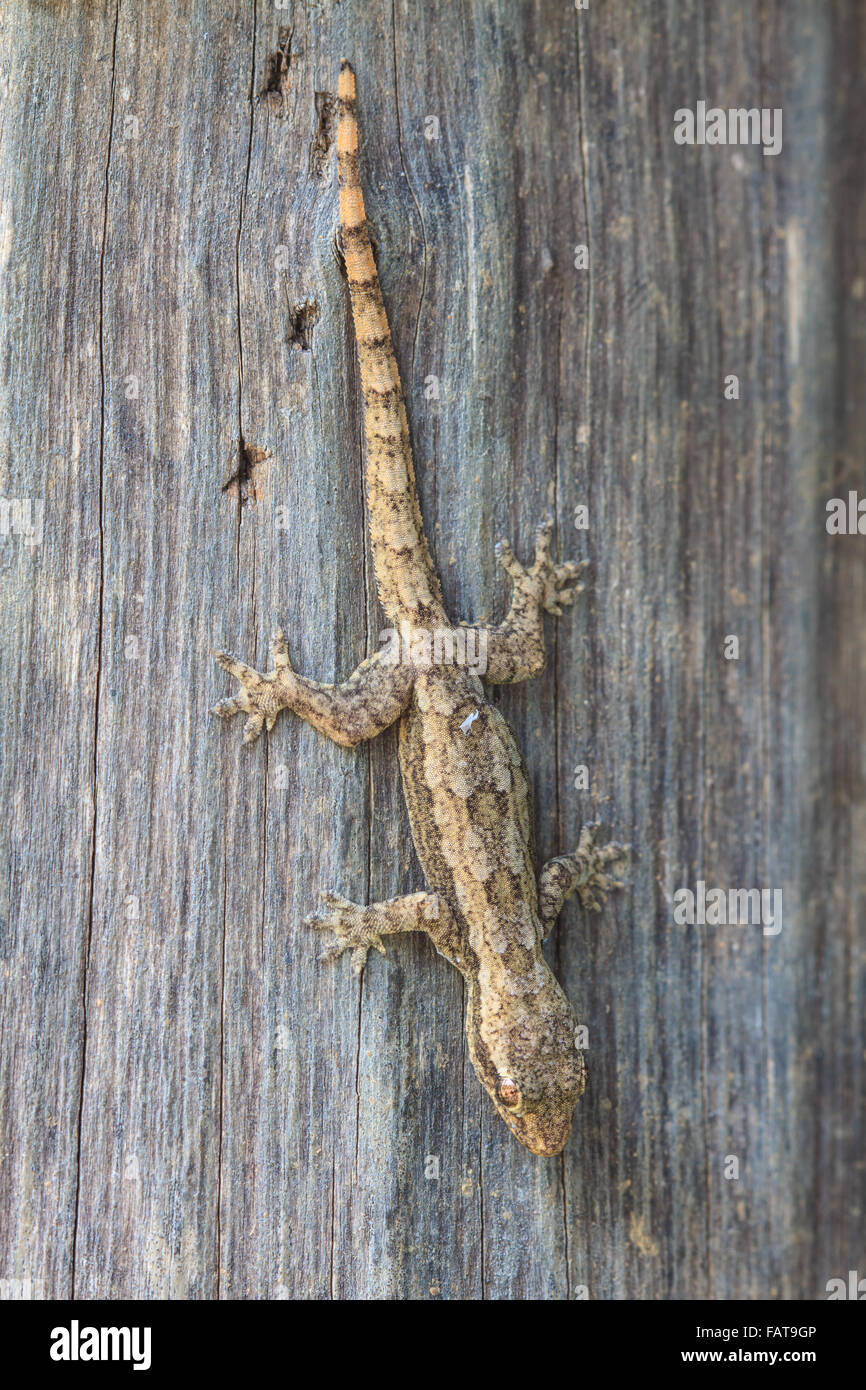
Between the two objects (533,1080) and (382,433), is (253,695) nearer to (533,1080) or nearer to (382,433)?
(382,433)

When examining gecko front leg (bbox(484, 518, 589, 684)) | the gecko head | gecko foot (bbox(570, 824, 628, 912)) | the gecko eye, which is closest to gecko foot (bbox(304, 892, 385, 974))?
the gecko head

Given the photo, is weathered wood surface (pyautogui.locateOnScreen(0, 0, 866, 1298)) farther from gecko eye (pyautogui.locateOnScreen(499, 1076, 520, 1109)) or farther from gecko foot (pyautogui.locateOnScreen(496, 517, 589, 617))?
gecko eye (pyautogui.locateOnScreen(499, 1076, 520, 1109))

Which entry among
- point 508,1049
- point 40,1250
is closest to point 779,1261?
point 508,1049

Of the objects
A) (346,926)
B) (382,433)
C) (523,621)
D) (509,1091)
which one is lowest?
(509,1091)

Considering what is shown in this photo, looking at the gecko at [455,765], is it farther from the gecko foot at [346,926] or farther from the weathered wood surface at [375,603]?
the weathered wood surface at [375,603]

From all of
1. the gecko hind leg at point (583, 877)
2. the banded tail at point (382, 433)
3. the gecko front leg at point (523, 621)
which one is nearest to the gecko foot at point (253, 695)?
the banded tail at point (382, 433)

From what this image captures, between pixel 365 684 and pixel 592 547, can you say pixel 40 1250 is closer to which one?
pixel 365 684

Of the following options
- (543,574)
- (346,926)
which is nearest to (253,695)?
(346,926)
